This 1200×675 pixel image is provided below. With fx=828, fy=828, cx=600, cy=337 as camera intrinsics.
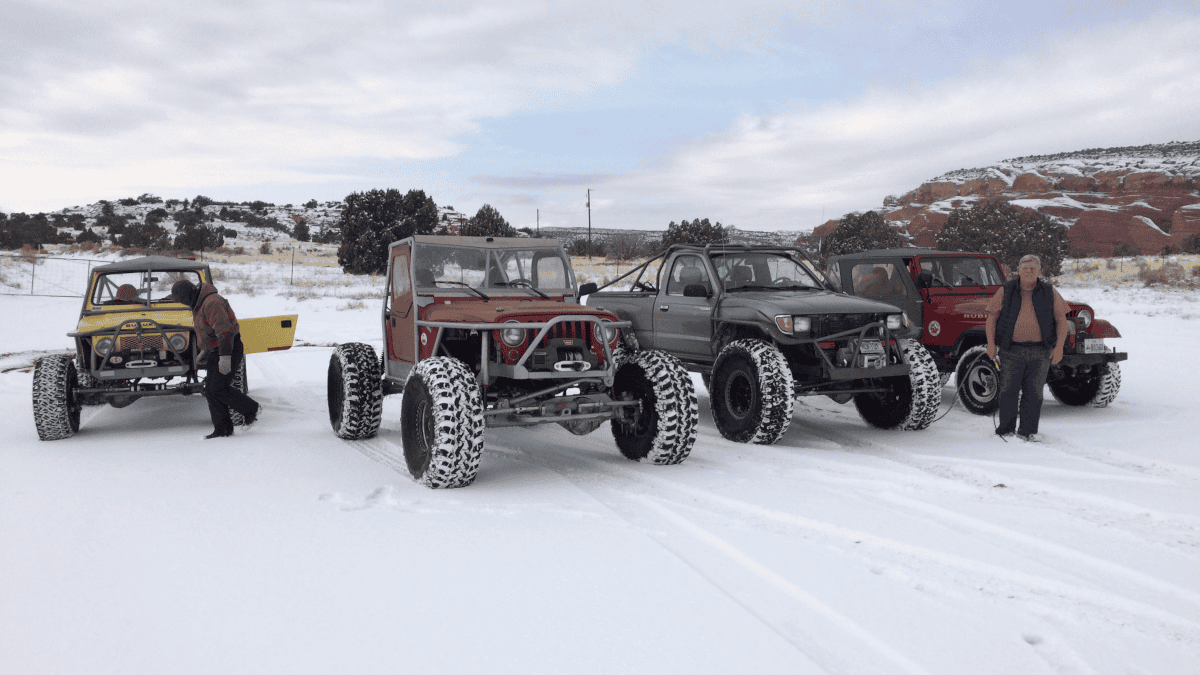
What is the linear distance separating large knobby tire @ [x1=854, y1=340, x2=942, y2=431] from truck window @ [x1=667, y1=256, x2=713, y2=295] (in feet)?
6.83

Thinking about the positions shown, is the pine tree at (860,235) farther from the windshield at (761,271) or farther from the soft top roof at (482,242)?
the soft top roof at (482,242)

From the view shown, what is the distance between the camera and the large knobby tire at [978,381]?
29.6 feet

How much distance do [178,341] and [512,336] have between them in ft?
15.1

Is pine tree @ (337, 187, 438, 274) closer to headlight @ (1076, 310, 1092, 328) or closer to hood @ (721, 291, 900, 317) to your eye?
hood @ (721, 291, 900, 317)

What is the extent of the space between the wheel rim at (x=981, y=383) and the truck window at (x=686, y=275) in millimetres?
3144

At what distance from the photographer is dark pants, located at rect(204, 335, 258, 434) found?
8.00m

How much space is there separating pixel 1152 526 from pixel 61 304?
86.6 feet

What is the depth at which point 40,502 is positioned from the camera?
18.2 ft

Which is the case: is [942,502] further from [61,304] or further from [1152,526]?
[61,304]

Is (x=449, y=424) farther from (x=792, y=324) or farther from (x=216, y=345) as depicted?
(x=216, y=345)

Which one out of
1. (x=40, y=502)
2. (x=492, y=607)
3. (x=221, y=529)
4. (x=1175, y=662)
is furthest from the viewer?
(x=40, y=502)

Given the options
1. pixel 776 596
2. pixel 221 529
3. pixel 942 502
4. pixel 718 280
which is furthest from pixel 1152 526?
pixel 221 529

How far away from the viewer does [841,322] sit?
8.00 meters

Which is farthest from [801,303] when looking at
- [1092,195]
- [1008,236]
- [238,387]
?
[1092,195]
